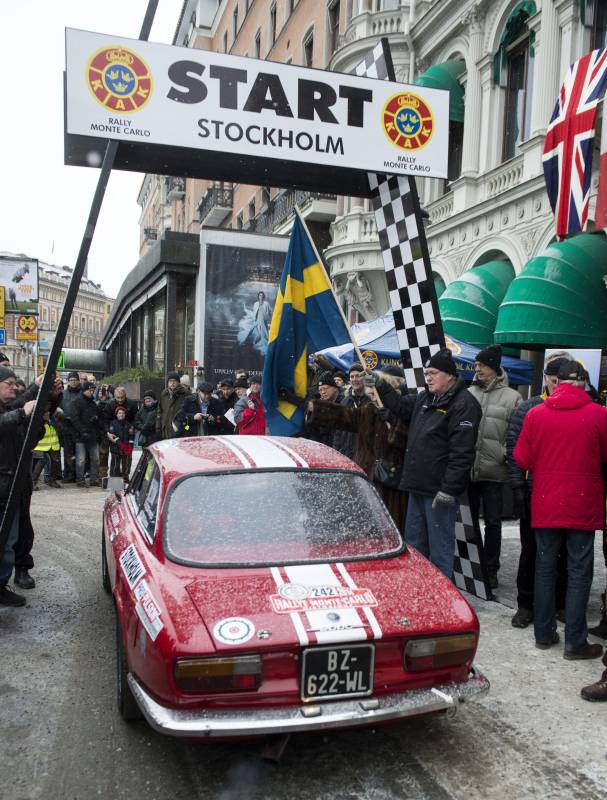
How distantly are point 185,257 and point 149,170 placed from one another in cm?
1478

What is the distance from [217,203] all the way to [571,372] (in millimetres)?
34996

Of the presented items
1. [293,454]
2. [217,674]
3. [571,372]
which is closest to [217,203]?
[571,372]

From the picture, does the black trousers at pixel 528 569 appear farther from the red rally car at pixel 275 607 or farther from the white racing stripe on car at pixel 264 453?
the white racing stripe on car at pixel 264 453

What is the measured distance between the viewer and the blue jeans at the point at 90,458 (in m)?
11.6

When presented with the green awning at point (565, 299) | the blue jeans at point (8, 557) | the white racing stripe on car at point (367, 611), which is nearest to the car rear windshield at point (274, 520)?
the white racing stripe on car at point (367, 611)

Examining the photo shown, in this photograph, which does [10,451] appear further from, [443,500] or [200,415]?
[200,415]

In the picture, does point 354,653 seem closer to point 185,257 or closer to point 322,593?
point 322,593

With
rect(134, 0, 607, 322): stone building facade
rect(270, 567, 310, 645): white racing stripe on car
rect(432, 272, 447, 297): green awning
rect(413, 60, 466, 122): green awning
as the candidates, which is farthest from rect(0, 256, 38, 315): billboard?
rect(270, 567, 310, 645): white racing stripe on car

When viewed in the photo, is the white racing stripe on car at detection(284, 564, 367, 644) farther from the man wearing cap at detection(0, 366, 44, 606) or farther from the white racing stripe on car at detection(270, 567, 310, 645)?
the man wearing cap at detection(0, 366, 44, 606)

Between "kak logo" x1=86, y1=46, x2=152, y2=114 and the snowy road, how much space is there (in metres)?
4.12

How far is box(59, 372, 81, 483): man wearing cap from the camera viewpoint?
37.6 feet

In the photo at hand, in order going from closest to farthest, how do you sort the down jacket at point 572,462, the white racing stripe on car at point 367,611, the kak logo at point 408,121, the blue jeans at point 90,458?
the white racing stripe on car at point 367,611, the down jacket at point 572,462, the kak logo at point 408,121, the blue jeans at point 90,458

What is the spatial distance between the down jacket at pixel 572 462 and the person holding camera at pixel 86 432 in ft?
28.8

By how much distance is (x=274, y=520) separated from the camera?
3.53m
